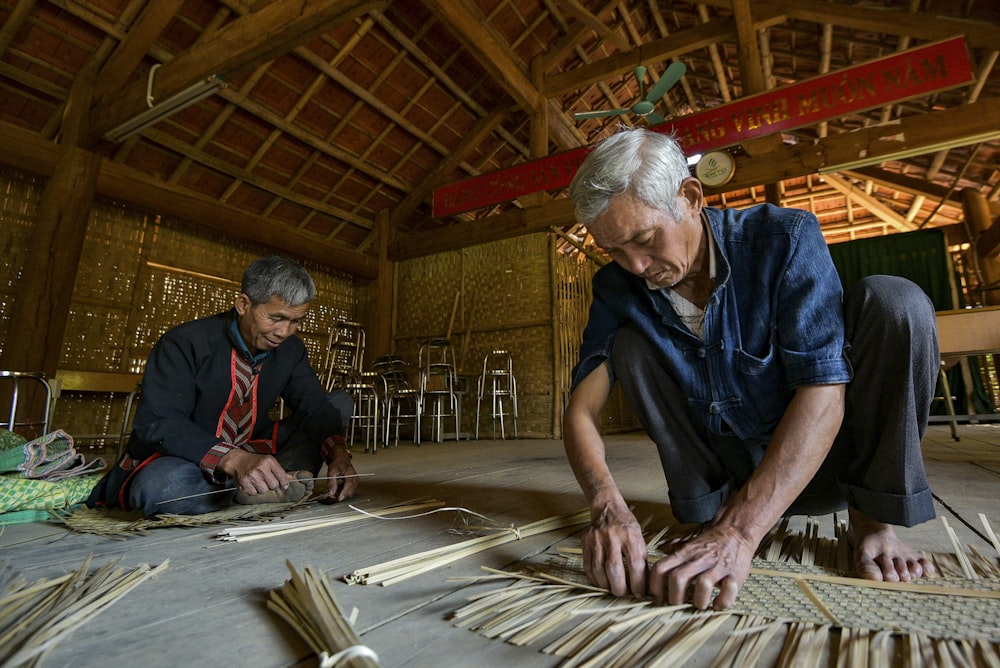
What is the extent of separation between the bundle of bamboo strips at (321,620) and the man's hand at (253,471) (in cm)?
62

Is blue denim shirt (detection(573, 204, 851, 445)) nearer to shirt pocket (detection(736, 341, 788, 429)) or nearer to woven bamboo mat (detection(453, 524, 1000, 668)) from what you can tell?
shirt pocket (detection(736, 341, 788, 429))

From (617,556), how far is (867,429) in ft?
1.85

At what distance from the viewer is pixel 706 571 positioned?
658 millimetres

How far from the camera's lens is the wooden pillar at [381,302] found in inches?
262

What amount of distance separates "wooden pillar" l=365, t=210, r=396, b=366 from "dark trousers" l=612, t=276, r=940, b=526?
5896 mm

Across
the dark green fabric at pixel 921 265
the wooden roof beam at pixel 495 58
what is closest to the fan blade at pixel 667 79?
the wooden roof beam at pixel 495 58

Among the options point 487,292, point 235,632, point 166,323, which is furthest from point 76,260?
point 235,632

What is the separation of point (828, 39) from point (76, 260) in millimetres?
7495

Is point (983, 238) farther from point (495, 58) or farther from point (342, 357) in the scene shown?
point (342, 357)

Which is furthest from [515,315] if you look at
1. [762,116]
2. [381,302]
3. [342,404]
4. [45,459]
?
[45,459]

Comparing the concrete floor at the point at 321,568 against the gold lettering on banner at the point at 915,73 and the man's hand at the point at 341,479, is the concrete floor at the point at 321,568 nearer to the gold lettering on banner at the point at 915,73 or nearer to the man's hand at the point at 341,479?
the man's hand at the point at 341,479

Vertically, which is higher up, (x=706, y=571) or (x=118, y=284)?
(x=118, y=284)

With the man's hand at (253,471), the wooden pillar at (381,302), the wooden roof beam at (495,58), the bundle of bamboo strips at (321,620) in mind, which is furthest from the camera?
the wooden pillar at (381,302)

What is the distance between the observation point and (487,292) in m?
6.11
